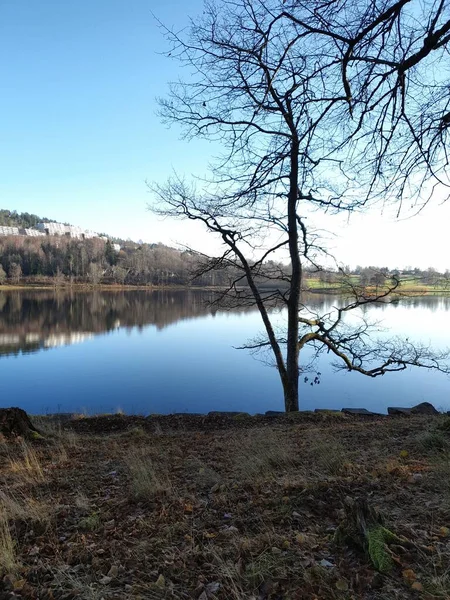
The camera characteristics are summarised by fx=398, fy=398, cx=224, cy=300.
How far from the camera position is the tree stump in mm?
7262

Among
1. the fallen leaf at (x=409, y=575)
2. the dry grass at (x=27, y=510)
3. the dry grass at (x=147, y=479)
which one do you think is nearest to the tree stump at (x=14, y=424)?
the dry grass at (x=147, y=479)

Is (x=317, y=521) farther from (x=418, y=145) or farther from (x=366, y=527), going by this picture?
(x=418, y=145)

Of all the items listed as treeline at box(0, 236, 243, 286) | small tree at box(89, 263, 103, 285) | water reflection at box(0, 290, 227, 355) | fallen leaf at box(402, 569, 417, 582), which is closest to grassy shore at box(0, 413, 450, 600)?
fallen leaf at box(402, 569, 417, 582)

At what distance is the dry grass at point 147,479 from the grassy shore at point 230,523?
14 mm

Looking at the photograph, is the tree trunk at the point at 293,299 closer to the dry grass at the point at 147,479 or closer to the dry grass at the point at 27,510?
the dry grass at the point at 147,479

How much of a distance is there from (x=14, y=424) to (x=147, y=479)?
4469mm

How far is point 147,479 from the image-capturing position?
4152 mm

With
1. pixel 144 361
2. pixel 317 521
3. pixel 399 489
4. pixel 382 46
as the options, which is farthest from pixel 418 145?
pixel 144 361

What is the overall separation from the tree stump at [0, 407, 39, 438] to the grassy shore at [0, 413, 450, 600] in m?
1.62

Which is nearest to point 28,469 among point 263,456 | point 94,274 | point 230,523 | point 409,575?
point 263,456

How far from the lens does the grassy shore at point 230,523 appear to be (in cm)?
231

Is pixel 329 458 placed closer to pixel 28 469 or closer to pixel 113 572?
pixel 113 572

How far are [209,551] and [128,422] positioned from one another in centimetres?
738

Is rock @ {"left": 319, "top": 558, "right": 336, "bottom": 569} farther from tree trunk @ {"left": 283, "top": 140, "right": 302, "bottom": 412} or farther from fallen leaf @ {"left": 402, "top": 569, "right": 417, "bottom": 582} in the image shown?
tree trunk @ {"left": 283, "top": 140, "right": 302, "bottom": 412}
